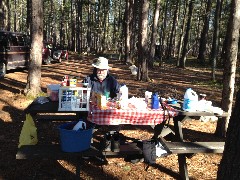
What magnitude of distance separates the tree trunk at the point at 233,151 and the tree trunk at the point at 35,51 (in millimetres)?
7808

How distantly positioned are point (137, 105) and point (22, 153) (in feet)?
6.77

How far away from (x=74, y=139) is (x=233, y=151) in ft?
7.58

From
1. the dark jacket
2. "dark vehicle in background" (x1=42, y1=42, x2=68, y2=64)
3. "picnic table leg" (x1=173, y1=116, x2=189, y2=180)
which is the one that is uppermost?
"dark vehicle in background" (x1=42, y1=42, x2=68, y2=64)

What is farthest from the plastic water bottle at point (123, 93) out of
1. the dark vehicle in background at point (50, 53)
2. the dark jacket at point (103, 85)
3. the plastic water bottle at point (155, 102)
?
the dark vehicle in background at point (50, 53)

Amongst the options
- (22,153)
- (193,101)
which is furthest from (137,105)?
(22,153)

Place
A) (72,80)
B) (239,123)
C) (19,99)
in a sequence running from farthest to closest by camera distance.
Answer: (19,99) < (72,80) < (239,123)

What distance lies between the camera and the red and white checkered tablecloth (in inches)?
189

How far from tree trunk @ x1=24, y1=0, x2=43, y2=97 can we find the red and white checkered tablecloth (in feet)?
17.4

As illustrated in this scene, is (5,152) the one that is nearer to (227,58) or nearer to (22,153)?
(22,153)

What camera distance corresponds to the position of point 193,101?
17.4ft

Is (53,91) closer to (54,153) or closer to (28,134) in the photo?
(28,134)

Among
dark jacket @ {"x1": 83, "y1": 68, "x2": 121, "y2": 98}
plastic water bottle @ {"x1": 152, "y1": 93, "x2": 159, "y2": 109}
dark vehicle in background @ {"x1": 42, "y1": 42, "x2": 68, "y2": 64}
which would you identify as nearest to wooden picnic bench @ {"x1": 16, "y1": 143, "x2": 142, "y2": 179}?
plastic water bottle @ {"x1": 152, "y1": 93, "x2": 159, "y2": 109}

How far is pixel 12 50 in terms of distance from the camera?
15016mm

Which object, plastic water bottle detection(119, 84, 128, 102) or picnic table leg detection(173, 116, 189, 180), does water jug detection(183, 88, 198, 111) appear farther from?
plastic water bottle detection(119, 84, 128, 102)
